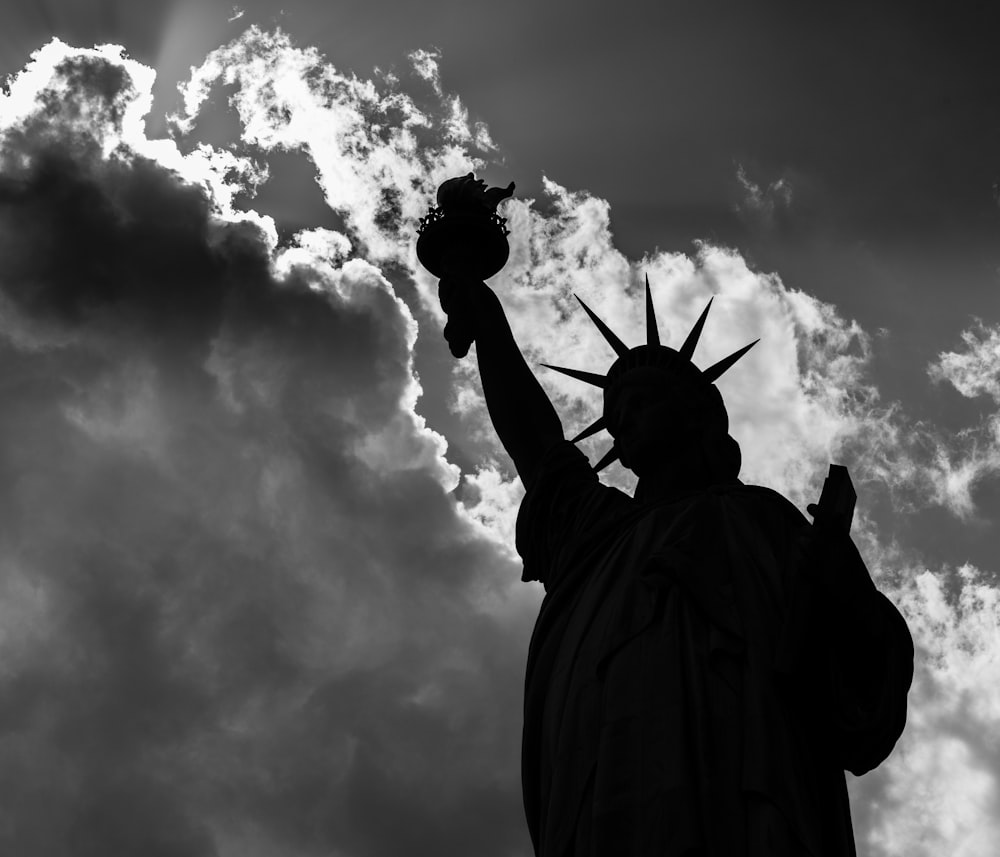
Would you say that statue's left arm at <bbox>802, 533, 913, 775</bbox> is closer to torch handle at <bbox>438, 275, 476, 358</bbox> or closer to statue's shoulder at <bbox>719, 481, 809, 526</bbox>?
statue's shoulder at <bbox>719, 481, 809, 526</bbox>

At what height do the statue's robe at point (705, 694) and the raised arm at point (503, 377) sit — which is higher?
the raised arm at point (503, 377)

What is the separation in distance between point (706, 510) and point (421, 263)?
3837 mm

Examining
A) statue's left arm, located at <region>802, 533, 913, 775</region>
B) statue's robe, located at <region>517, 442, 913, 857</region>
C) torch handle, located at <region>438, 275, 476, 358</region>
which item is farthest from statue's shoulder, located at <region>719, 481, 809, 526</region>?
torch handle, located at <region>438, 275, 476, 358</region>

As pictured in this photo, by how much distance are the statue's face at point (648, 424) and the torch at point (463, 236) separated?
195 centimetres

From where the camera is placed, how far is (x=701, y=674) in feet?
27.8

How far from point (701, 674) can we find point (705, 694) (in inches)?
5.8

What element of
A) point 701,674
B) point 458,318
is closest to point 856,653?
point 701,674

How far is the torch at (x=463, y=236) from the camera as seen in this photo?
12398mm

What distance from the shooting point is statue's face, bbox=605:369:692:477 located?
10766mm

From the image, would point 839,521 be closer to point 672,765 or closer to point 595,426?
point 672,765

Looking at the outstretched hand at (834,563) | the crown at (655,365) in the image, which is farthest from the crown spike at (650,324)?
the outstretched hand at (834,563)

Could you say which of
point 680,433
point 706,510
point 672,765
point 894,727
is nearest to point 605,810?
point 672,765

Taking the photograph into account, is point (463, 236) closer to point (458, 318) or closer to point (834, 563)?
point (458, 318)

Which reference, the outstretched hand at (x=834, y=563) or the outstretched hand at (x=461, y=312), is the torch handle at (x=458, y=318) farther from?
the outstretched hand at (x=834, y=563)
